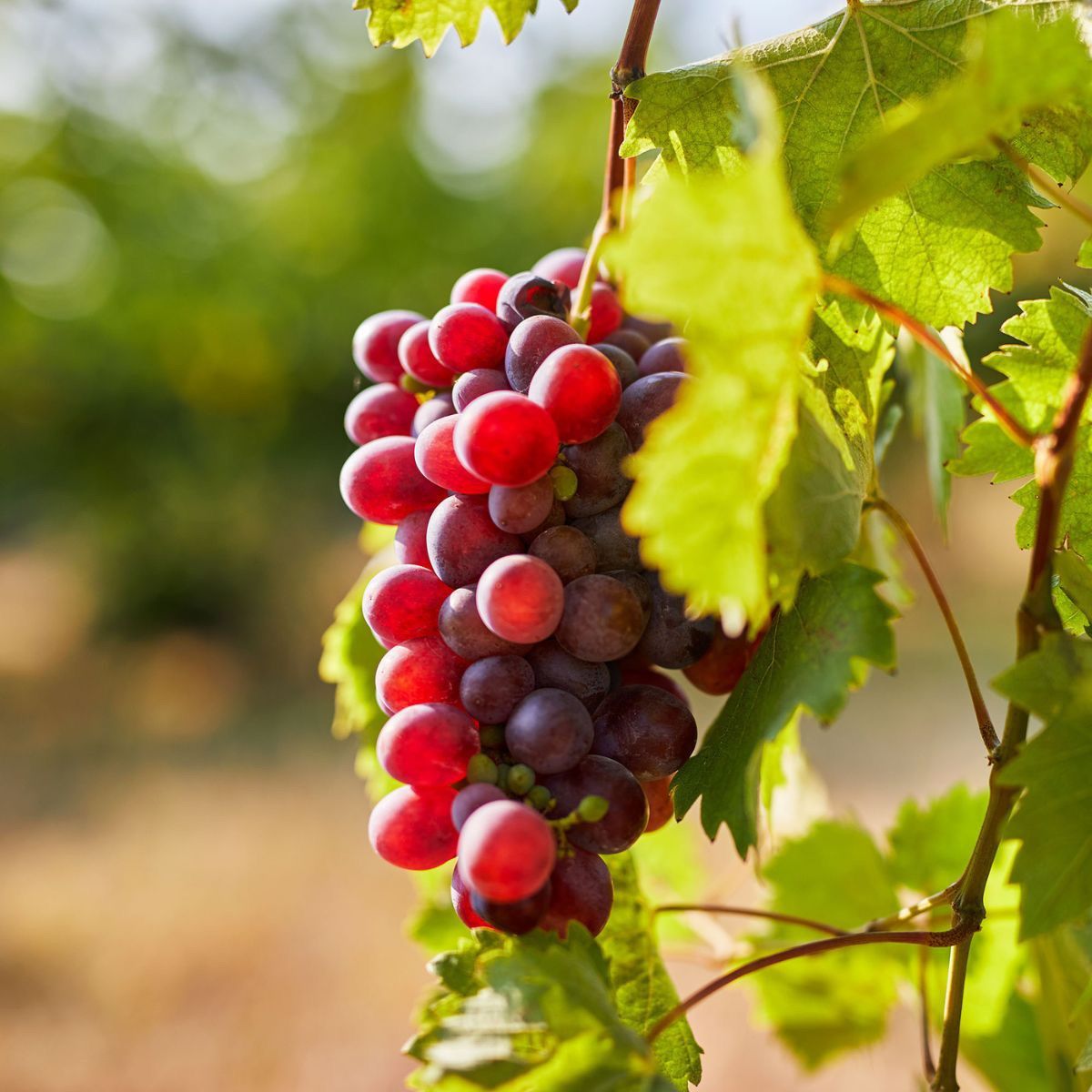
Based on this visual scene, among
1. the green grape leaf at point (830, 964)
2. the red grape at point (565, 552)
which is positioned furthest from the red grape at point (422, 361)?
the green grape leaf at point (830, 964)

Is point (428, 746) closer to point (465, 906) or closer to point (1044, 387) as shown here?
point (465, 906)

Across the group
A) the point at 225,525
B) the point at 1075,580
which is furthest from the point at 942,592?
the point at 225,525

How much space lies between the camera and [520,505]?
1.19ft

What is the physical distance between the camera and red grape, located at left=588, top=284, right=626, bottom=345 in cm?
44

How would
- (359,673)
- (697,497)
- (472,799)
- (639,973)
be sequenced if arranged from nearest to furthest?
1. (697,497)
2. (472,799)
3. (639,973)
4. (359,673)

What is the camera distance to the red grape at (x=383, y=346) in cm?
47

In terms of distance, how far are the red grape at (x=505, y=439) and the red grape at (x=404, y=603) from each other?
0.06m

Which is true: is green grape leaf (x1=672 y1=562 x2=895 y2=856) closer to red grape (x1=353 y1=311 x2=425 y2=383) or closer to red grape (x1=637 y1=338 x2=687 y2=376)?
red grape (x1=637 y1=338 x2=687 y2=376)

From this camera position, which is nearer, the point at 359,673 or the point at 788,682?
the point at 788,682

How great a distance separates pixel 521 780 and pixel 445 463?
0.12 meters

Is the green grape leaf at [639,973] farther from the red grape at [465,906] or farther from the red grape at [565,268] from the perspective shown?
the red grape at [565,268]

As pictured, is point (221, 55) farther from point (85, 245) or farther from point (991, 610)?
point (991, 610)

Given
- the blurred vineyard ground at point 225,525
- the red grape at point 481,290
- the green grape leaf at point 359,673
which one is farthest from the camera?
the blurred vineyard ground at point 225,525

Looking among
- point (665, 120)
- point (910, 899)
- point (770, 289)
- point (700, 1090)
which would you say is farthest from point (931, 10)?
point (700, 1090)
